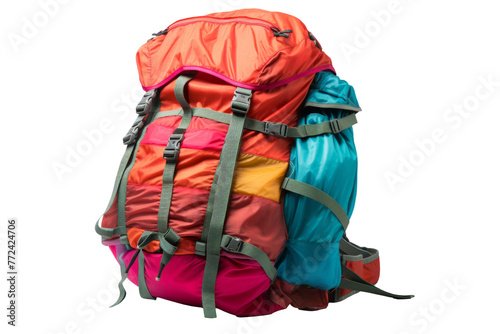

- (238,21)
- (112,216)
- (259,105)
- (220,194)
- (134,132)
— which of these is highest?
(238,21)

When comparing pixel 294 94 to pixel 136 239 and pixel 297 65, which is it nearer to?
pixel 297 65

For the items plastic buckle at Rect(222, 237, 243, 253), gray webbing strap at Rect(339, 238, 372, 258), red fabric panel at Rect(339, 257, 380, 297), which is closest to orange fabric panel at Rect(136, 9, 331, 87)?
plastic buckle at Rect(222, 237, 243, 253)

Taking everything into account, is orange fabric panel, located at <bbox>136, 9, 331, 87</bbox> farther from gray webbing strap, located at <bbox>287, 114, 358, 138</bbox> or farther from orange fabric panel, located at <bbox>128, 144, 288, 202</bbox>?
orange fabric panel, located at <bbox>128, 144, 288, 202</bbox>

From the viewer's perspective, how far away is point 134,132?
395 cm

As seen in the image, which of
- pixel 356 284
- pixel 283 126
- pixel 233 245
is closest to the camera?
pixel 233 245

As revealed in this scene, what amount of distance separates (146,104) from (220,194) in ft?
2.61

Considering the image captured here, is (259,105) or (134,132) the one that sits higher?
(259,105)

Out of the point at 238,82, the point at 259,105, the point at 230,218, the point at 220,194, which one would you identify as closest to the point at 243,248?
the point at 230,218

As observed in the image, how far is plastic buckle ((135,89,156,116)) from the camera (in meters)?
3.92

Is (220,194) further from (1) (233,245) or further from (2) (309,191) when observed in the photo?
(2) (309,191)

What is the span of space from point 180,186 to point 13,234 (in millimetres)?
1211

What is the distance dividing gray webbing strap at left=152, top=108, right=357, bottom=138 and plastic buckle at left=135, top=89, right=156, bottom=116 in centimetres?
8

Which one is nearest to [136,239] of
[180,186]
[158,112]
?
[180,186]

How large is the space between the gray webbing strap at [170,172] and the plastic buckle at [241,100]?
0.98 feet
